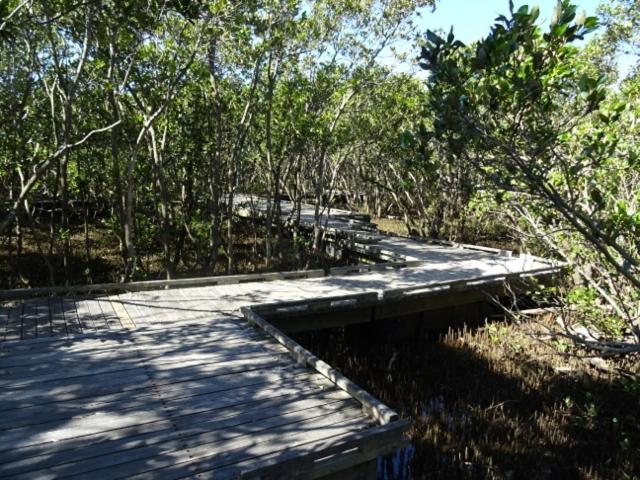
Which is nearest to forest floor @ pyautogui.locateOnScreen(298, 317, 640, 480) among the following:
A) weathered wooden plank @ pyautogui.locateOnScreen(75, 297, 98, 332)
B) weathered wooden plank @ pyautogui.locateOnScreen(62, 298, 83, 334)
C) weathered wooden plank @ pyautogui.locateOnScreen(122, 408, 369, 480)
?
weathered wooden plank @ pyautogui.locateOnScreen(122, 408, 369, 480)

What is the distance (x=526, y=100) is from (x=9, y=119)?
37.4 ft

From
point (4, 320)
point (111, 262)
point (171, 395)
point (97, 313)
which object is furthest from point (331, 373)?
point (111, 262)

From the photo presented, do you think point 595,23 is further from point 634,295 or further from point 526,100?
point 634,295

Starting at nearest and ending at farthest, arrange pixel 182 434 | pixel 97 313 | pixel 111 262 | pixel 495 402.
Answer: pixel 182 434
pixel 97 313
pixel 495 402
pixel 111 262

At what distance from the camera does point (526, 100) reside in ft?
13.5

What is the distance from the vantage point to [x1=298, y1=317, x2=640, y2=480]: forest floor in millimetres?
6656

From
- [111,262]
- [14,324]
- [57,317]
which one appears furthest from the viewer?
[111,262]

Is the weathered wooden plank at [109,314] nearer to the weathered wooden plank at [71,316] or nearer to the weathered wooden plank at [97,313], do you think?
the weathered wooden plank at [97,313]

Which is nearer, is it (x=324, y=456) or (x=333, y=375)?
(x=324, y=456)

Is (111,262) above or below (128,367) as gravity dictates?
above

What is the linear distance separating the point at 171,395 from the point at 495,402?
18.8 ft

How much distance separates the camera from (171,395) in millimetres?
5715

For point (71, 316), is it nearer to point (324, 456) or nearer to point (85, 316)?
point (85, 316)

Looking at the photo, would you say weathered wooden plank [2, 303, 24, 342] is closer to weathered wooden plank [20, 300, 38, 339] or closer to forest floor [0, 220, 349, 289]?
weathered wooden plank [20, 300, 38, 339]
